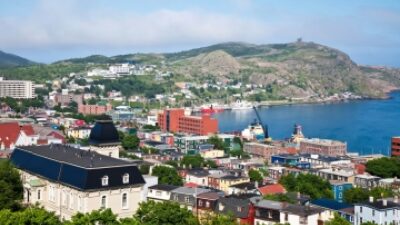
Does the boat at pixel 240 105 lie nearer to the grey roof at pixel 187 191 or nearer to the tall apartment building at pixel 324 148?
the tall apartment building at pixel 324 148

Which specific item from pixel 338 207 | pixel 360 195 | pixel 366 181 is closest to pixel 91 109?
pixel 366 181

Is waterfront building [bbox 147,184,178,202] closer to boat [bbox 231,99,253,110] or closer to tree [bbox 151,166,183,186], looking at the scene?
tree [bbox 151,166,183,186]

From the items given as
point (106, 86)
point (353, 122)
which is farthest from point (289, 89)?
point (353, 122)

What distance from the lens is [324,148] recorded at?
240 ft

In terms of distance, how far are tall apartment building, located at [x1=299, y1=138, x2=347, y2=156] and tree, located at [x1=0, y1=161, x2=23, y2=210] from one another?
4682 centimetres

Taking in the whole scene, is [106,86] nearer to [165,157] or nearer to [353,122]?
[353,122]

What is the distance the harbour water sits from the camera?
90.2 meters

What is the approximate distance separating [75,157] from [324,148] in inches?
1909

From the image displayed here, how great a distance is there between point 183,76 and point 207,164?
146 m

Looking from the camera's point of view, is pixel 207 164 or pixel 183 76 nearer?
pixel 207 164

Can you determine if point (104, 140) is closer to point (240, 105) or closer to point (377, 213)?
point (377, 213)

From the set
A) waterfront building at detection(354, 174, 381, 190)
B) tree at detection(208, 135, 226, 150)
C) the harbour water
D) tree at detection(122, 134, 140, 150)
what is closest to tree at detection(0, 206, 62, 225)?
waterfront building at detection(354, 174, 381, 190)

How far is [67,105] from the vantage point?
427 ft

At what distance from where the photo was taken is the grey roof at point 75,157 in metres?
27.0
